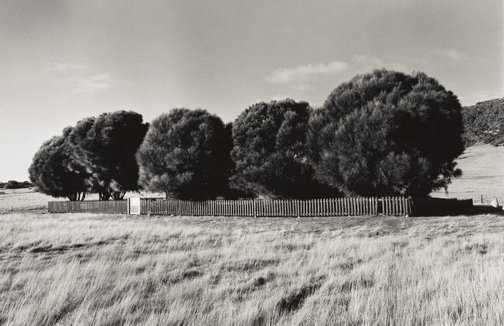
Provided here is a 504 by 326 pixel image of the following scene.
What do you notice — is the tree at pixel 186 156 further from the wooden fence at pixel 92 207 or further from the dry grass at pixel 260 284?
the dry grass at pixel 260 284

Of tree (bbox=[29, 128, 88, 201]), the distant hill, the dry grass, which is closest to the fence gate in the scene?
tree (bbox=[29, 128, 88, 201])

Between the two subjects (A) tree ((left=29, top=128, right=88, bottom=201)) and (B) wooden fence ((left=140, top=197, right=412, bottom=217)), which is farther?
(A) tree ((left=29, top=128, right=88, bottom=201))

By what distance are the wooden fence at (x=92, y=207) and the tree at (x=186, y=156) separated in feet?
15.0

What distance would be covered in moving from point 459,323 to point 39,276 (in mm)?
7585

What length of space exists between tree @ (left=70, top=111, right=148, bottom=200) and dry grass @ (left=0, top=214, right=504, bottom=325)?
2820 cm

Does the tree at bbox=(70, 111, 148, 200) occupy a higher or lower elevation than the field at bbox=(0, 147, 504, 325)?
higher

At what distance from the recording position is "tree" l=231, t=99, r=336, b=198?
28.3 m

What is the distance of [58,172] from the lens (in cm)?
4538

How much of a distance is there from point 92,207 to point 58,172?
7.88 m

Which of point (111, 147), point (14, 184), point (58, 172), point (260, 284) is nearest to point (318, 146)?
point (260, 284)

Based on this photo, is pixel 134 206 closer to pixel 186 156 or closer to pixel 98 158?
pixel 186 156

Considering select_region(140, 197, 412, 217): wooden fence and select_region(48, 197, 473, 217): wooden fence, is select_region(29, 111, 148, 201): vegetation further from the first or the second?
select_region(140, 197, 412, 217): wooden fence

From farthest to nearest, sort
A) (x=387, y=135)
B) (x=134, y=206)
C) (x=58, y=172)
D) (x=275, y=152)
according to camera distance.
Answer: (x=58, y=172), (x=134, y=206), (x=275, y=152), (x=387, y=135)

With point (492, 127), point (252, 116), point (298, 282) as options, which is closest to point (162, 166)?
point (252, 116)
